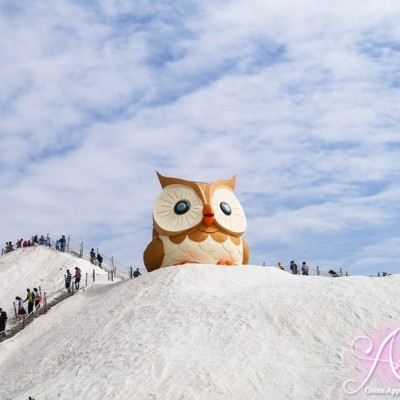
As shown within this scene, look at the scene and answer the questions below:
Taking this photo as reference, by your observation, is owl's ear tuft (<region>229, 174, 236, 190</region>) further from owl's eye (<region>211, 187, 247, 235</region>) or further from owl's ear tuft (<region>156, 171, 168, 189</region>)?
owl's ear tuft (<region>156, 171, 168, 189</region>)

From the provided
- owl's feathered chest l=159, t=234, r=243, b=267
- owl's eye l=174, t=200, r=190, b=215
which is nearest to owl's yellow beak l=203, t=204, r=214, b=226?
owl's feathered chest l=159, t=234, r=243, b=267

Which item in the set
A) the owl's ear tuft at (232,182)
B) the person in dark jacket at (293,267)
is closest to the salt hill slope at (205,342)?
the owl's ear tuft at (232,182)

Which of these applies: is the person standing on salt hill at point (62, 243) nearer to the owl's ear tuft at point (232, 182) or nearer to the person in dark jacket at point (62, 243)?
the person in dark jacket at point (62, 243)

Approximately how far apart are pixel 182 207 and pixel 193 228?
1.10 m

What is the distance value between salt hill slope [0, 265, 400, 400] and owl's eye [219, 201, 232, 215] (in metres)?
3.07

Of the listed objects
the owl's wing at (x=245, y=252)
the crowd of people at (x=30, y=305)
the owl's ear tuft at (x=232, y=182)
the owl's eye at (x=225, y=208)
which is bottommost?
the crowd of people at (x=30, y=305)

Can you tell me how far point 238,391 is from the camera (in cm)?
1363

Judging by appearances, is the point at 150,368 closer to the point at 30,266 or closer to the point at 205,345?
the point at 205,345

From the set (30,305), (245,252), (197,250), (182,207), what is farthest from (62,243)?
(197,250)

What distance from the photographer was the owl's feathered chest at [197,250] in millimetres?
23234

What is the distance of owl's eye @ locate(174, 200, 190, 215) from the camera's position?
2352 cm

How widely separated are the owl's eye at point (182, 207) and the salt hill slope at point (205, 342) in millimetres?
2724

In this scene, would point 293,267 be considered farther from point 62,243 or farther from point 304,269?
point 62,243

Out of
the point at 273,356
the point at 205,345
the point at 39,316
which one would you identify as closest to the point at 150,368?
the point at 205,345
